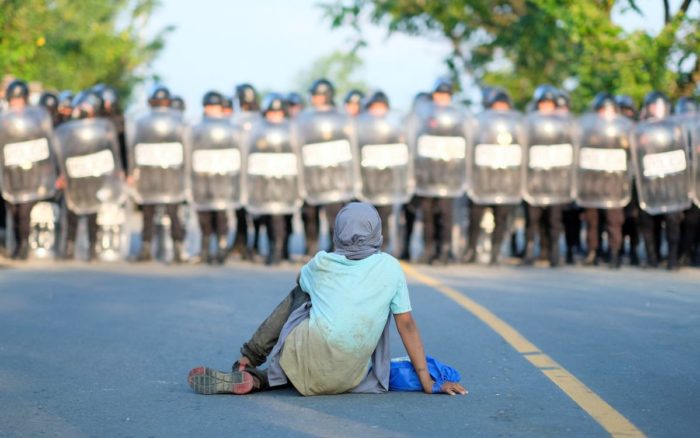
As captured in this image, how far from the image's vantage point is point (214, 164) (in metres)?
16.6

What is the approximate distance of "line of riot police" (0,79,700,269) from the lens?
16453 mm

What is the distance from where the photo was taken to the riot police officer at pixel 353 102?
18422 millimetres

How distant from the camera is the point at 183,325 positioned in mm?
10594

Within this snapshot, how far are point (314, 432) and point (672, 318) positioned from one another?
5.28m

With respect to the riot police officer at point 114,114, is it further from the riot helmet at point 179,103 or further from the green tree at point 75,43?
the green tree at point 75,43

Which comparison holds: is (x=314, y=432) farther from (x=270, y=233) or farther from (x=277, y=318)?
(x=270, y=233)

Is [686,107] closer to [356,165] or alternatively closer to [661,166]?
[661,166]

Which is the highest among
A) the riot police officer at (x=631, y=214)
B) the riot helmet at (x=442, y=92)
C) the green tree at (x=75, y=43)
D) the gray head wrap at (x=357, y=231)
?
the green tree at (x=75, y=43)

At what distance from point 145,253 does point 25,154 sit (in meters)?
1.84

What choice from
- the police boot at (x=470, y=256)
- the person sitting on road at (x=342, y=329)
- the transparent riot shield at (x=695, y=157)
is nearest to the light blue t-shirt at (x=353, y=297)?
the person sitting on road at (x=342, y=329)

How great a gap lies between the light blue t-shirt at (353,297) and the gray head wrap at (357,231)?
47 mm

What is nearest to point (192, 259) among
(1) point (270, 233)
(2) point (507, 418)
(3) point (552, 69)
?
(1) point (270, 233)

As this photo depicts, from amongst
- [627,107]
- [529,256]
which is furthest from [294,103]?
[627,107]

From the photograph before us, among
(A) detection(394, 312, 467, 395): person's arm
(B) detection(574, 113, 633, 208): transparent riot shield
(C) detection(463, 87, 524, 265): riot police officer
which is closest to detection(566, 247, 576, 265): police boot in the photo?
(B) detection(574, 113, 633, 208): transparent riot shield
